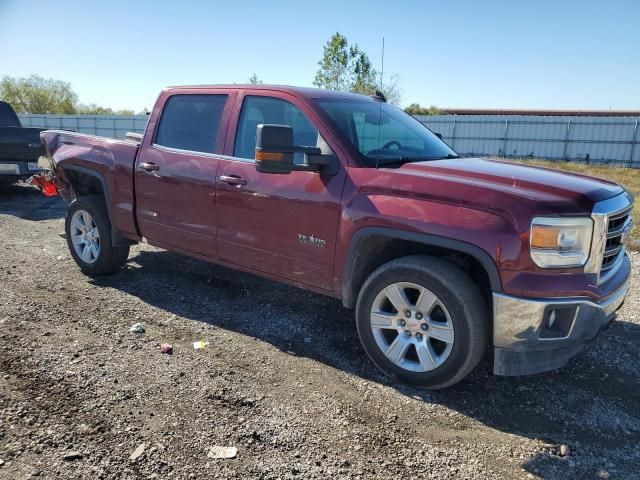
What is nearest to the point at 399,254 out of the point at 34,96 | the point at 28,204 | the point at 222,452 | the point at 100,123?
the point at 222,452

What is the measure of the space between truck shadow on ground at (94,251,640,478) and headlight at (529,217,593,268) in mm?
965

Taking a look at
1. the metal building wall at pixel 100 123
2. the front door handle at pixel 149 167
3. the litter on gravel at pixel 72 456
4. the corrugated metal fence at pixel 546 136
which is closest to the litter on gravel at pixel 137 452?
the litter on gravel at pixel 72 456

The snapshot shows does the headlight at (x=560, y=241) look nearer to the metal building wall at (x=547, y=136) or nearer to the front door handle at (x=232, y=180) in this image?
the front door handle at (x=232, y=180)

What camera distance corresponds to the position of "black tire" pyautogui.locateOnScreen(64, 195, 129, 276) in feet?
16.9

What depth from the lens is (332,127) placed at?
364 centimetres

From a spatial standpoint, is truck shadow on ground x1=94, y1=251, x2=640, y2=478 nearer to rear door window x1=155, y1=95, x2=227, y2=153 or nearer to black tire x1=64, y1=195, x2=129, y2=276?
black tire x1=64, y1=195, x2=129, y2=276

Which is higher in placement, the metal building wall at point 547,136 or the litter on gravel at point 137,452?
the metal building wall at point 547,136

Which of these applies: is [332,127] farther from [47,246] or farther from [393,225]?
[47,246]

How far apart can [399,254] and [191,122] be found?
233 centimetres

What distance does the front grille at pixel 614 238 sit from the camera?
9.90 ft

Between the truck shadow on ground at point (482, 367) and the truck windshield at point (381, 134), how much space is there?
1.51m

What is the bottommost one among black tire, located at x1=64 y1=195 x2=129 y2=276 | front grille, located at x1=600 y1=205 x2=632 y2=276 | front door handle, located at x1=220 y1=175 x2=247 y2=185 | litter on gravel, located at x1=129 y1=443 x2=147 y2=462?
litter on gravel, located at x1=129 y1=443 x2=147 y2=462

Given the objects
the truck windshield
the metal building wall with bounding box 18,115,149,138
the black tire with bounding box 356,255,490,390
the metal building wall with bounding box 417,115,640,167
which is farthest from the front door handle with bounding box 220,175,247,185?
the metal building wall with bounding box 18,115,149,138

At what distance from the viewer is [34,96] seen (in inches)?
2130
